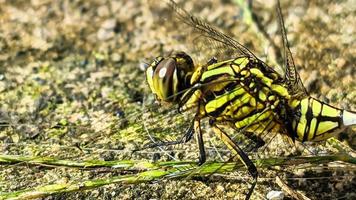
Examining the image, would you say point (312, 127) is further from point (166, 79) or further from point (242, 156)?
point (166, 79)

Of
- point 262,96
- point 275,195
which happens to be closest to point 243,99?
point 262,96

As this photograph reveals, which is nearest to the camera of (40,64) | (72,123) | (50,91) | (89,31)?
(72,123)

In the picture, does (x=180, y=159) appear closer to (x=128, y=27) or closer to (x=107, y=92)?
(x=107, y=92)

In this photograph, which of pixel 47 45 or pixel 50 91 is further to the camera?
pixel 47 45

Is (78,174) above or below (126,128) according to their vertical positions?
below

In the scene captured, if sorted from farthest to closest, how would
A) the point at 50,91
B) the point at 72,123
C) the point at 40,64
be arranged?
the point at 40,64
the point at 50,91
the point at 72,123

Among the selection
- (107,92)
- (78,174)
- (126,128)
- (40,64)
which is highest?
(40,64)

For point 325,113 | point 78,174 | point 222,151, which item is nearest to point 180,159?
point 222,151

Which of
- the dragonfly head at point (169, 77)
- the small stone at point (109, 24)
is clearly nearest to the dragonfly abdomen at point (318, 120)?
the dragonfly head at point (169, 77)
